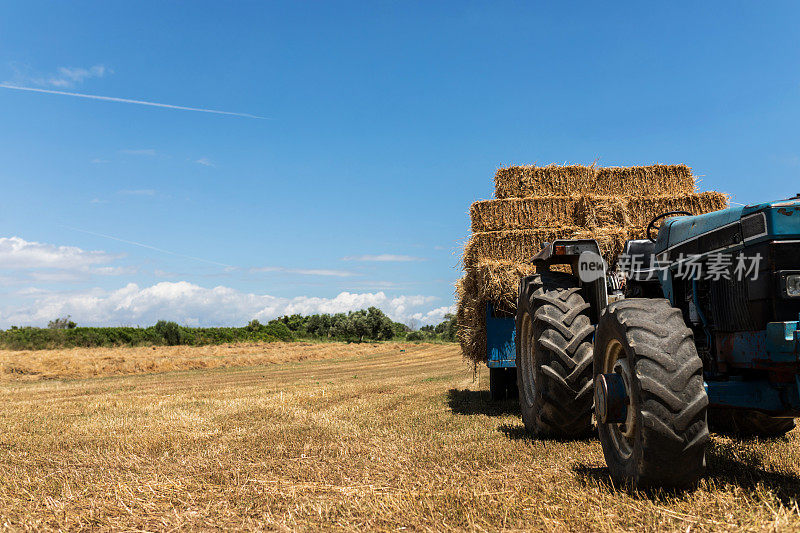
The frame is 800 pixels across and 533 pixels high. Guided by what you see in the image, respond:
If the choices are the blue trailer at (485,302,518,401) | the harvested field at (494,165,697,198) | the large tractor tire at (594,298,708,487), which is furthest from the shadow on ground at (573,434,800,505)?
the harvested field at (494,165,697,198)

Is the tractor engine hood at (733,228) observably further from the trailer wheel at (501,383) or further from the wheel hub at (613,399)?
the trailer wheel at (501,383)

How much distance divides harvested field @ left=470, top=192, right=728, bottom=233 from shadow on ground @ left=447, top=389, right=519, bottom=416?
2624 mm

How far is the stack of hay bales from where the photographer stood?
27.9 feet

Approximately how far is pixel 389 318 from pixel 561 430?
5251 cm

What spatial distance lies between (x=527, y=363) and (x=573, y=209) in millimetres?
3640

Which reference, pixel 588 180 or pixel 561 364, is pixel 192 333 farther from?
pixel 561 364

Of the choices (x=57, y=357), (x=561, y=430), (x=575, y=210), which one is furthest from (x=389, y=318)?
(x=561, y=430)

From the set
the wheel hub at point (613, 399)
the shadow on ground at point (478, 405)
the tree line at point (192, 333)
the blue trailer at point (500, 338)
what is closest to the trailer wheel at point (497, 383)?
the shadow on ground at point (478, 405)

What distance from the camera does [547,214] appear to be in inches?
363

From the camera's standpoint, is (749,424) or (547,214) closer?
(749,424)

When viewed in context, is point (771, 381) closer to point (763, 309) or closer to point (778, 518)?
point (763, 309)

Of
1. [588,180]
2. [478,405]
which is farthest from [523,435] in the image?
[588,180]

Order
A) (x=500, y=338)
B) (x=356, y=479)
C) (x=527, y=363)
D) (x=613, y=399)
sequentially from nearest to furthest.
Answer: (x=613, y=399) < (x=356, y=479) < (x=527, y=363) < (x=500, y=338)

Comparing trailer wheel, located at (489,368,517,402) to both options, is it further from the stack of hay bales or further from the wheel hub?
the wheel hub
